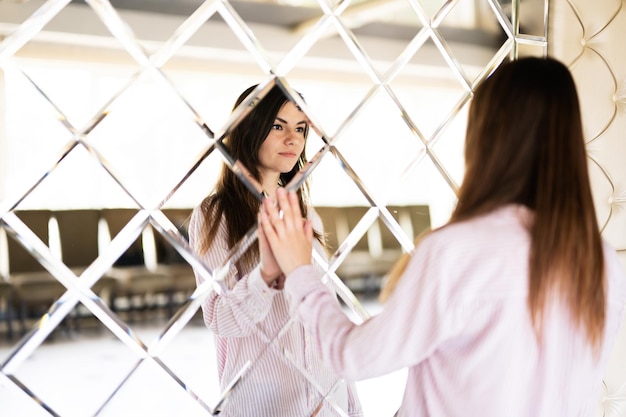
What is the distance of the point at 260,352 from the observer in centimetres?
116

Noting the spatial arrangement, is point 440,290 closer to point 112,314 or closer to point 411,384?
point 411,384

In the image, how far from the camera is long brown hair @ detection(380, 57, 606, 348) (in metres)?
0.83

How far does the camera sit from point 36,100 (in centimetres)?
96

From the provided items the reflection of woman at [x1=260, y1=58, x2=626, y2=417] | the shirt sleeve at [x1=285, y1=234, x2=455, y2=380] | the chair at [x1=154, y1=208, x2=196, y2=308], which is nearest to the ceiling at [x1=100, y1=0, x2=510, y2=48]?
the chair at [x1=154, y1=208, x2=196, y2=308]

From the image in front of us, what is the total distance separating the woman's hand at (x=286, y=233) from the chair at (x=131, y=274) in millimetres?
174

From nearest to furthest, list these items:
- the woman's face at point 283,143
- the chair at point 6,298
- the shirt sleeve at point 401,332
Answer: the shirt sleeve at point 401,332, the chair at point 6,298, the woman's face at point 283,143

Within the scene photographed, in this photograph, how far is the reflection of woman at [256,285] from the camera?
1.10 m

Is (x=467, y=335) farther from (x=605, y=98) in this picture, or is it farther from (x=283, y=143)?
(x=605, y=98)

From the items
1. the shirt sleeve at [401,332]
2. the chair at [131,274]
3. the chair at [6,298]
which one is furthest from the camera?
the chair at [131,274]

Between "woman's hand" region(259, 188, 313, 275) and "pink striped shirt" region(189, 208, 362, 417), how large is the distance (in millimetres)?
98

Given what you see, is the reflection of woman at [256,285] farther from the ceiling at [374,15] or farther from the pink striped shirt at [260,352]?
the ceiling at [374,15]

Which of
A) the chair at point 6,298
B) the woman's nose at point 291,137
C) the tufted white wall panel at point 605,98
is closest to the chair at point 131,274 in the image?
the chair at point 6,298

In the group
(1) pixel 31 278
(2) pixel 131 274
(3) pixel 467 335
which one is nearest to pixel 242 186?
(2) pixel 131 274

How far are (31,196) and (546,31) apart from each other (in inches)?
41.2
